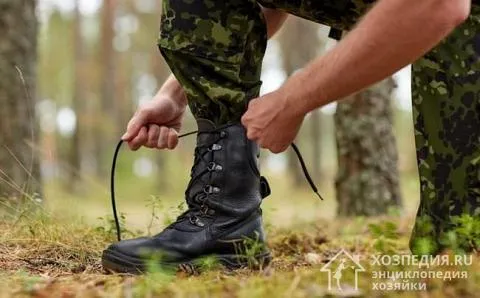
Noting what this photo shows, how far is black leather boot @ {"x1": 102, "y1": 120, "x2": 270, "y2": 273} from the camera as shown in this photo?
198cm

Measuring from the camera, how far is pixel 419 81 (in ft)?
6.52

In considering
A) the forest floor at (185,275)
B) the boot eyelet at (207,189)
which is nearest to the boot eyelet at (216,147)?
the boot eyelet at (207,189)

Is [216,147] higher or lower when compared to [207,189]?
higher

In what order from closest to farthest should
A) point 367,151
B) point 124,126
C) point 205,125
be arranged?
1. point 205,125
2. point 367,151
3. point 124,126

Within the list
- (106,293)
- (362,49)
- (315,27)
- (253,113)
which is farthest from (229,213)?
(315,27)

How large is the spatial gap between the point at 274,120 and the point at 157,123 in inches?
26.1

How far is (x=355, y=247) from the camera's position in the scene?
112 inches

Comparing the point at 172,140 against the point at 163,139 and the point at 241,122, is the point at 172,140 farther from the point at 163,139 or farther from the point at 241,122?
the point at 241,122

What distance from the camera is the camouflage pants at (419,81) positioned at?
6.37ft

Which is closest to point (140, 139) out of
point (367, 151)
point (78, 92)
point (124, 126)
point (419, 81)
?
point (419, 81)

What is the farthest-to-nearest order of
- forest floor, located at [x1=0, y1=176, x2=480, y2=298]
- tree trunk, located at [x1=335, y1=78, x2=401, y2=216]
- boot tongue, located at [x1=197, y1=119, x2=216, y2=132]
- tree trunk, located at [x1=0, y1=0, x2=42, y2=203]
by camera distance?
tree trunk, located at [x1=335, y1=78, x2=401, y2=216], tree trunk, located at [x1=0, y1=0, x2=42, y2=203], boot tongue, located at [x1=197, y1=119, x2=216, y2=132], forest floor, located at [x1=0, y1=176, x2=480, y2=298]

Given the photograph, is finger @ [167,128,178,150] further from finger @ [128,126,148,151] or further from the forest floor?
the forest floor

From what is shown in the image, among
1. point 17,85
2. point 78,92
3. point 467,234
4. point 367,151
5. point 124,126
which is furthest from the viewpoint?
point 124,126

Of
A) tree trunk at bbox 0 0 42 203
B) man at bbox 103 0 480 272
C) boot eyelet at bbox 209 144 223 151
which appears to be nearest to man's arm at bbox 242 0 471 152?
man at bbox 103 0 480 272
